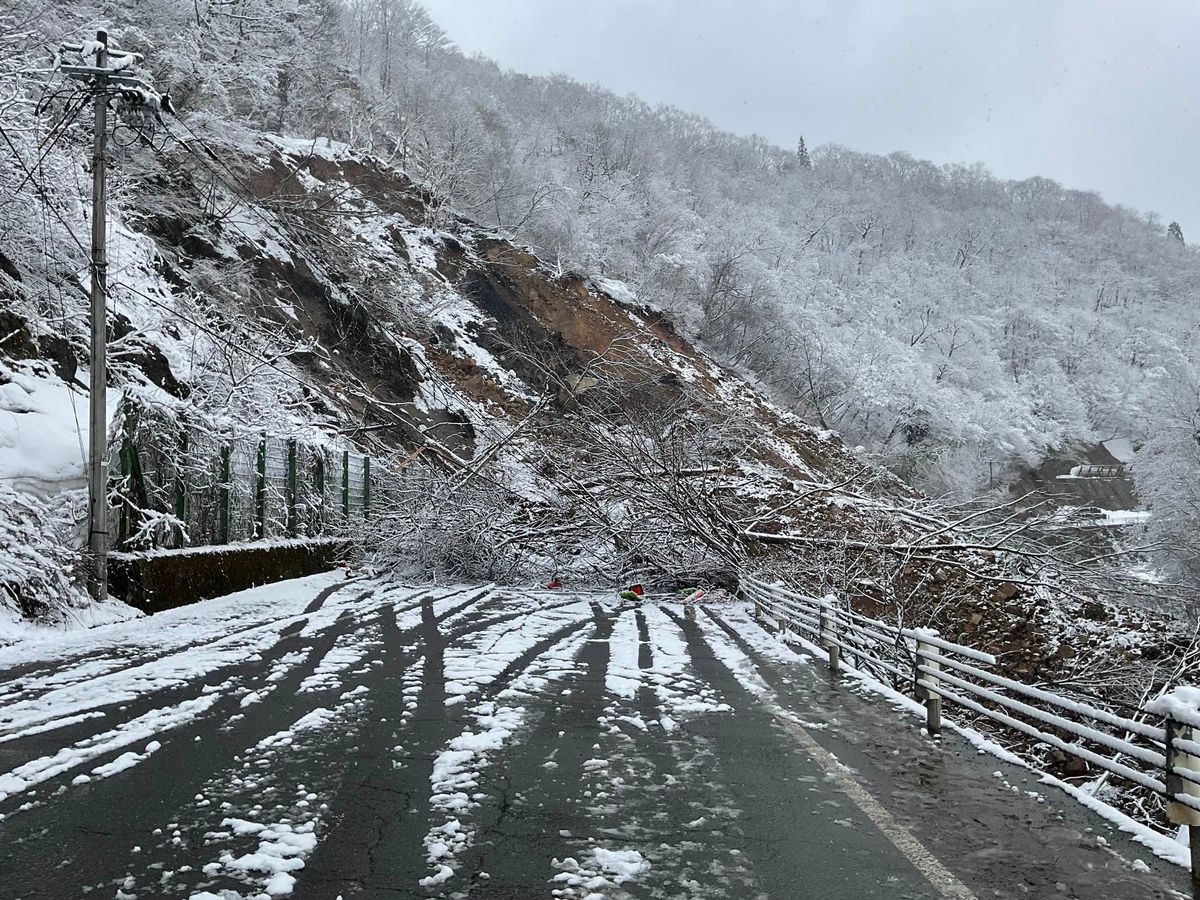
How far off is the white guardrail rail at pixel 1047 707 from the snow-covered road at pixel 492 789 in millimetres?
317

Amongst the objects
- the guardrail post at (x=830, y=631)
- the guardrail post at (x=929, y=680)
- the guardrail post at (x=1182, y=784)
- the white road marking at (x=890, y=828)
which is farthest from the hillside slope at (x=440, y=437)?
the guardrail post at (x=1182, y=784)

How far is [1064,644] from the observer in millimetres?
13594

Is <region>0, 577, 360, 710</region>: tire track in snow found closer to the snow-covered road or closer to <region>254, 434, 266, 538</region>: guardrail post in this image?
the snow-covered road

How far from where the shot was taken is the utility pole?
36.6 feet

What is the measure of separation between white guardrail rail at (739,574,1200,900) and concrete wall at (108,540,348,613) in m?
8.62

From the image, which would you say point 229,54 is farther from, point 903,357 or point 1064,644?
point 903,357

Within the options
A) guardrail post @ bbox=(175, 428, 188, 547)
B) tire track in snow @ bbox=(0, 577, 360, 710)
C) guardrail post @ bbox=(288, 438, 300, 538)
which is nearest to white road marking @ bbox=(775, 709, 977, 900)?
tire track in snow @ bbox=(0, 577, 360, 710)

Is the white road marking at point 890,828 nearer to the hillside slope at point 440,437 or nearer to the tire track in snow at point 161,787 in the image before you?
the tire track in snow at point 161,787

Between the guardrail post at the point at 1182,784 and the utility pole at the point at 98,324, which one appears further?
the utility pole at the point at 98,324

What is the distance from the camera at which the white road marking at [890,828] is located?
11.8 ft

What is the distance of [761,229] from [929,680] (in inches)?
3072

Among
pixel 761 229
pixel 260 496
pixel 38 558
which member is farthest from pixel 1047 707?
pixel 761 229

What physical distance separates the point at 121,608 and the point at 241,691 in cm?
561

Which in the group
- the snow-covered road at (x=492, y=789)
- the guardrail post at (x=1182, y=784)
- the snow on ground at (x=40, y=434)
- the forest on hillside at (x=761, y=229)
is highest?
the forest on hillside at (x=761, y=229)
